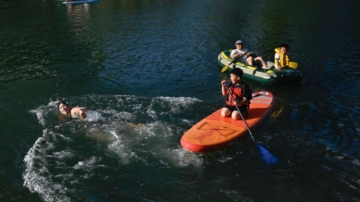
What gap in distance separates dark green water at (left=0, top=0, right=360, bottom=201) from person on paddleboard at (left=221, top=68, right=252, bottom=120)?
1028 mm

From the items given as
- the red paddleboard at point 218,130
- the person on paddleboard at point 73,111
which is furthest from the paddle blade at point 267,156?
the person on paddleboard at point 73,111

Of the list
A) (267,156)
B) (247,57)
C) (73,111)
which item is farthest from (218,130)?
(247,57)

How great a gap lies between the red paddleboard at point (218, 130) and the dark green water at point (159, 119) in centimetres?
30

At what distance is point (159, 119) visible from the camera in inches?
423

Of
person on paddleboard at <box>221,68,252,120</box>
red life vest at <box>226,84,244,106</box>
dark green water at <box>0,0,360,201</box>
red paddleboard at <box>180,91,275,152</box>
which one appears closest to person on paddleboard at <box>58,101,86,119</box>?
dark green water at <box>0,0,360,201</box>

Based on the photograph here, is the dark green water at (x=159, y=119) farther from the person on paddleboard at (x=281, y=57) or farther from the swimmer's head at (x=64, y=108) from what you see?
the person on paddleboard at (x=281, y=57)

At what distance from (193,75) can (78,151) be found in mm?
7576

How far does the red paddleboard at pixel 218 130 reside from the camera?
848 centimetres

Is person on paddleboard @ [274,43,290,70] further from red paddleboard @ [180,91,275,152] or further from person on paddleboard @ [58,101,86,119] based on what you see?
person on paddleboard @ [58,101,86,119]

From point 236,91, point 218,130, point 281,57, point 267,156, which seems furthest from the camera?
point 281,57

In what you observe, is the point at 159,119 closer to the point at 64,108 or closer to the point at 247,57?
the point at 64,108

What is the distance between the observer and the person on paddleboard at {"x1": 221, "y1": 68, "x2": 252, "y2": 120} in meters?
9.50

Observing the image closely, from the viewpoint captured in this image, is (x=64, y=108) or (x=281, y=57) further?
(x=281, y=57)

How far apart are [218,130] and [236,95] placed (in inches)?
48.4
